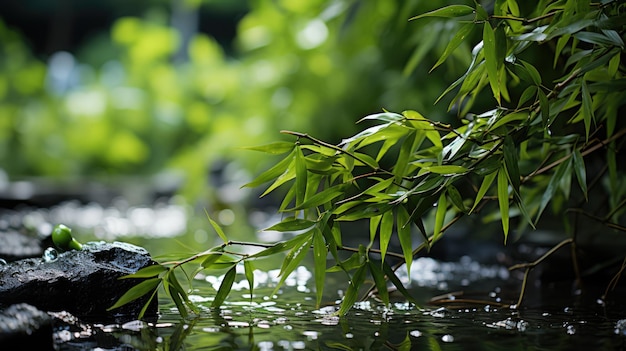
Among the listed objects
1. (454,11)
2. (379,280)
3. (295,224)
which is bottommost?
(379,280)

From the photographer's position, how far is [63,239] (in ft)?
4.97

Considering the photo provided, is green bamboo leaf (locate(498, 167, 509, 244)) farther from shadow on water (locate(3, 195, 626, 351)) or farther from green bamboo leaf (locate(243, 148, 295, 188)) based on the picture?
green bamboo leaf (locate(243, 148, 295, 188))

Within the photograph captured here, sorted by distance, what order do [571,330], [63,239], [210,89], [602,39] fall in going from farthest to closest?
[210,89] → [63,239] → [571,330] → [602,39]

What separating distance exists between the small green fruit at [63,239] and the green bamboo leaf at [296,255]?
51cm

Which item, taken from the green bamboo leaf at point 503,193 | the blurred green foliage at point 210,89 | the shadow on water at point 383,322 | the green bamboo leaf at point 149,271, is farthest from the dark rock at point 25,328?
the blurred green foliage at point 210,89

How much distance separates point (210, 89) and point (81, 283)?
18.0 ft

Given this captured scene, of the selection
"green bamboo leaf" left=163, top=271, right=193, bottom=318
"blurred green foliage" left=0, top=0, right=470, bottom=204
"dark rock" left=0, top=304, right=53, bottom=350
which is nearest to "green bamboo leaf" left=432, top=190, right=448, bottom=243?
"green bamboo leaf" left=163, top=271, right=193, bottom=318

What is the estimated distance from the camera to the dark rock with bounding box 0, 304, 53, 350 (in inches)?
40.9

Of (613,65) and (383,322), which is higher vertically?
(613,65)

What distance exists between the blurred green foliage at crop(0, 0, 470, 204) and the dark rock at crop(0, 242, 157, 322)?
1.18 metres

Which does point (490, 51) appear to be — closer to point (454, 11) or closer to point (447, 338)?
point (454, 11)

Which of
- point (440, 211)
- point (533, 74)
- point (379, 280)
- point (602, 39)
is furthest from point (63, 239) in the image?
point (602, 39)

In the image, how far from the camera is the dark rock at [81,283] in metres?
1.36

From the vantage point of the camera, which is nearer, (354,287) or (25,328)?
(25,328)
